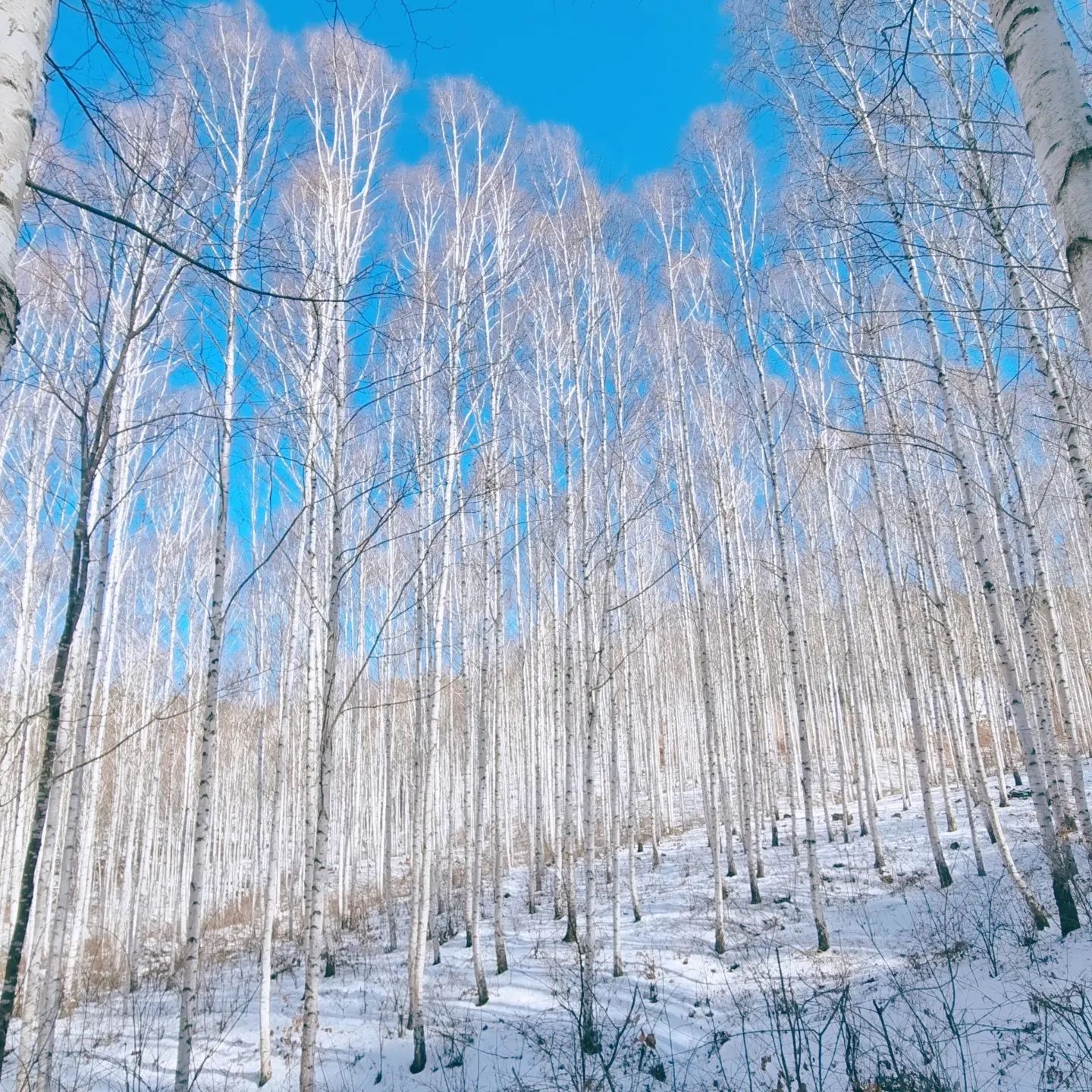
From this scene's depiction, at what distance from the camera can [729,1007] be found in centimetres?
629

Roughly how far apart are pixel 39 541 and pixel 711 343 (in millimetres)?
10984

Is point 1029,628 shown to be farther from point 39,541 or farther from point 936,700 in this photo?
point 39,541

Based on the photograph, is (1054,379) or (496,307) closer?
(1054,379)

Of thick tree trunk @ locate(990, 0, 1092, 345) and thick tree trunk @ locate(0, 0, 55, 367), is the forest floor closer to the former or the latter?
thick tree trunk @ locate(990, 0, 1092, 345)

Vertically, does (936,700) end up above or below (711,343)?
below

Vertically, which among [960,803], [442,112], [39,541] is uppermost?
[442,112]

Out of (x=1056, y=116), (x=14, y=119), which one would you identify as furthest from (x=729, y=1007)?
(x=14, y=119)

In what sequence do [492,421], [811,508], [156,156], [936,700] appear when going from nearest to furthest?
[156,156] → [492,421] → [936,700] → [811,508]

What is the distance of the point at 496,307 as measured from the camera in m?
9.31

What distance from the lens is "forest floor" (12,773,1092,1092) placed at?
163 inches

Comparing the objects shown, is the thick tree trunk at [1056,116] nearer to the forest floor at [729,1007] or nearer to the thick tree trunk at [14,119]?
the thick tree trunk at [14,119]

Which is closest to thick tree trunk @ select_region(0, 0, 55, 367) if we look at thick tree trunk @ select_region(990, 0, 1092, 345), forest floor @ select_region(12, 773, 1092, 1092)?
thick tree trunk @ select_region(990, 0, 1092, 345)

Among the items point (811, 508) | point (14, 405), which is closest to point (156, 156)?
point (14, 405)

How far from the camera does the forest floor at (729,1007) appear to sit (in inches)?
163
